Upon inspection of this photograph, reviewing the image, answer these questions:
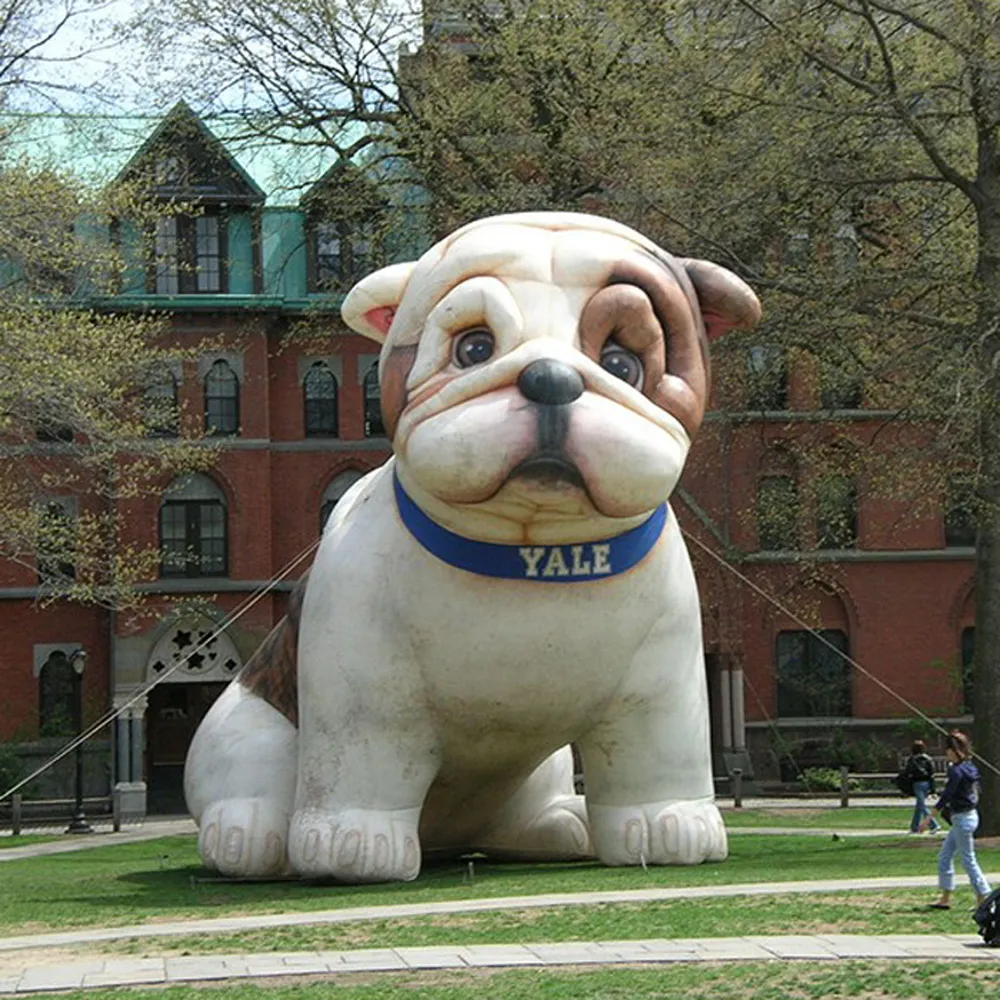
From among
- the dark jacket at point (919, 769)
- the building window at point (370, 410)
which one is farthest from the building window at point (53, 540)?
the building window at point (370, 410)

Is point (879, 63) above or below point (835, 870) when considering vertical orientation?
above

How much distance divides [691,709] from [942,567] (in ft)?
87.5

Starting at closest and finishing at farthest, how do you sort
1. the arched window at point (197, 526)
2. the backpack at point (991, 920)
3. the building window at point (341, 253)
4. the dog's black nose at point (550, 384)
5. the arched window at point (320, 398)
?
the backpack at point (991, 920)
the dog's black nose at point (550, 384)
the building window at point (341, 253)
the arched window at point (197, 526)
the arched window at point (320, 398)

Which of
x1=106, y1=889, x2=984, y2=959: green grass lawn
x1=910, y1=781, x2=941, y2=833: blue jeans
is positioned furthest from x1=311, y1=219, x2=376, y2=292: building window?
x1=106, y1=889, x2=984, y2=959: green grass lawn

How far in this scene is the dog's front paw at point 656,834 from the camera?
11.7 meters

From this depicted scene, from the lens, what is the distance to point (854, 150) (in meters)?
16.6

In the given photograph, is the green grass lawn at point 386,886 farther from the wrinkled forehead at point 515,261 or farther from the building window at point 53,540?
the building window at point 53,540

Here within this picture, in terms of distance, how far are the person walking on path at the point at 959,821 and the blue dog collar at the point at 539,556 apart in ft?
6.94

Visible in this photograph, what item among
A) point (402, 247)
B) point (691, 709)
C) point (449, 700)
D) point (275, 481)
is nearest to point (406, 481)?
point (449, 700)

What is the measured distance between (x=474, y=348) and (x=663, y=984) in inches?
158

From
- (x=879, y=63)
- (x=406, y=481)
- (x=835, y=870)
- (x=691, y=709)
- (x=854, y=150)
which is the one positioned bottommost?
(x=835, y=870)

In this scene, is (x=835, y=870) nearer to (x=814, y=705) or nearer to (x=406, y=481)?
(x=406, y=481)

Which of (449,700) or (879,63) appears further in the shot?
(879,63)

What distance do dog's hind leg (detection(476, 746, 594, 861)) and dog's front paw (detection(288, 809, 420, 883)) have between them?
1564mm
